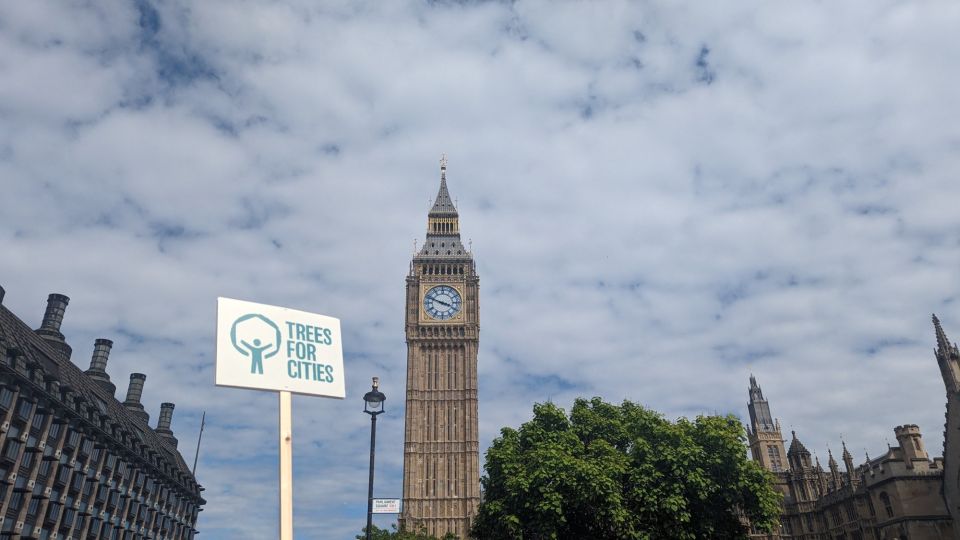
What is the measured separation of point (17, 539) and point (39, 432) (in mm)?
9387

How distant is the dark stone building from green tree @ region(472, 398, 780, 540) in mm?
45860

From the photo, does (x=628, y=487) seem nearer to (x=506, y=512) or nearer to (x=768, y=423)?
(x=506, y=512)

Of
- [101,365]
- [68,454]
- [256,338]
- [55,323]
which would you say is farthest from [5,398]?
[256,338]

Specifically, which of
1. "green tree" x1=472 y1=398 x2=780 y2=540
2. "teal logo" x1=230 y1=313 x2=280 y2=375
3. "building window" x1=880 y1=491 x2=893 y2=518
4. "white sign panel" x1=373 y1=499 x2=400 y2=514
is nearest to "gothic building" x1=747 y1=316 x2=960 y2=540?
"building window" x1=880 y1=491 x2=893 y2=518

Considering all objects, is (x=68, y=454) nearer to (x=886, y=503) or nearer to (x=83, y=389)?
(x=83, y=389)

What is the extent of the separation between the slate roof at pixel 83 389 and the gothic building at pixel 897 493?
2717 inches

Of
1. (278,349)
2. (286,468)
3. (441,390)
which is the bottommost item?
(286,468)

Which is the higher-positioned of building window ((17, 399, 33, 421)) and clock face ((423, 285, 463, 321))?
clock face ((423, 285, 463, 321))

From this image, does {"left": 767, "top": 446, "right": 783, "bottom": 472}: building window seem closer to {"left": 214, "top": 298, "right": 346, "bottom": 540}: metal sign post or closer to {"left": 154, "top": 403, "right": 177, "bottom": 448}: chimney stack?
{"left": 154, "top": 403, "right": 177, "bottom": 448}: chimney stack

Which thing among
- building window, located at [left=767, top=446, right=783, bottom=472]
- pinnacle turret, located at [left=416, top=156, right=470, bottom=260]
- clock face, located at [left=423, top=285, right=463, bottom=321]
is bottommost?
building window, located at [left=767, top=446, right=783, bottom=472]

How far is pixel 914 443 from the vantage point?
65375 millimetres

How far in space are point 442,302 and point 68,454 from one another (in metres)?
48.1

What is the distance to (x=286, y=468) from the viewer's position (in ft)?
42.0

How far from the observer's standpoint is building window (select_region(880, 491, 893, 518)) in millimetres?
62625
